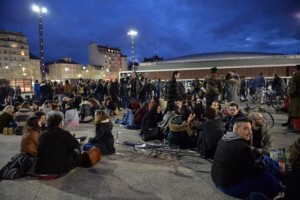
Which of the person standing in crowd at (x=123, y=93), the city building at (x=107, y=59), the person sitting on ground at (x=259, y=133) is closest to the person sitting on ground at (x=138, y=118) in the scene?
the person sitting on ground at (x=259, y=133)

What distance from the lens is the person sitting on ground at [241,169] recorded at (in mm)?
3684

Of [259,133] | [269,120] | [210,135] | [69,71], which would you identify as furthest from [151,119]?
[69,71]

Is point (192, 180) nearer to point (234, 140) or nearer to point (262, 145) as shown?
point (234, 140)

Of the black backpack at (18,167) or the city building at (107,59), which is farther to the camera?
A: the city building at (107,59)

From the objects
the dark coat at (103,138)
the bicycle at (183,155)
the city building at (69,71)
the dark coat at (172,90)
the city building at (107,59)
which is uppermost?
the city building at (107,59)

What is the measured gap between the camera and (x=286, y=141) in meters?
7.08

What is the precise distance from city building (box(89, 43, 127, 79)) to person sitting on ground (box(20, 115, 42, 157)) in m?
85.6

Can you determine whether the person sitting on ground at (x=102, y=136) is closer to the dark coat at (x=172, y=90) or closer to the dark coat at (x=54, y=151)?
the dark coat at (x=54, y=151)

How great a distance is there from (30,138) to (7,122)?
4817mm

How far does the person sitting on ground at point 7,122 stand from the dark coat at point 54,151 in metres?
5.05

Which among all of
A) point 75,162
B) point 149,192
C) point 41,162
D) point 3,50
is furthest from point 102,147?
point 3,50

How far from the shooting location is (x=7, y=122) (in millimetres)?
9250

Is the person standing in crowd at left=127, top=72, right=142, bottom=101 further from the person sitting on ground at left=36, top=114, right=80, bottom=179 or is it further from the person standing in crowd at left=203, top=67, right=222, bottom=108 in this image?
the person sitting on ground at left=36, top=114, right=80, bottom=179

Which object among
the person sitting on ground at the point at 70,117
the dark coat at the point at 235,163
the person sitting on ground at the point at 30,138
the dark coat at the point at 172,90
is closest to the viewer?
the dark coat at the point at 235,163
